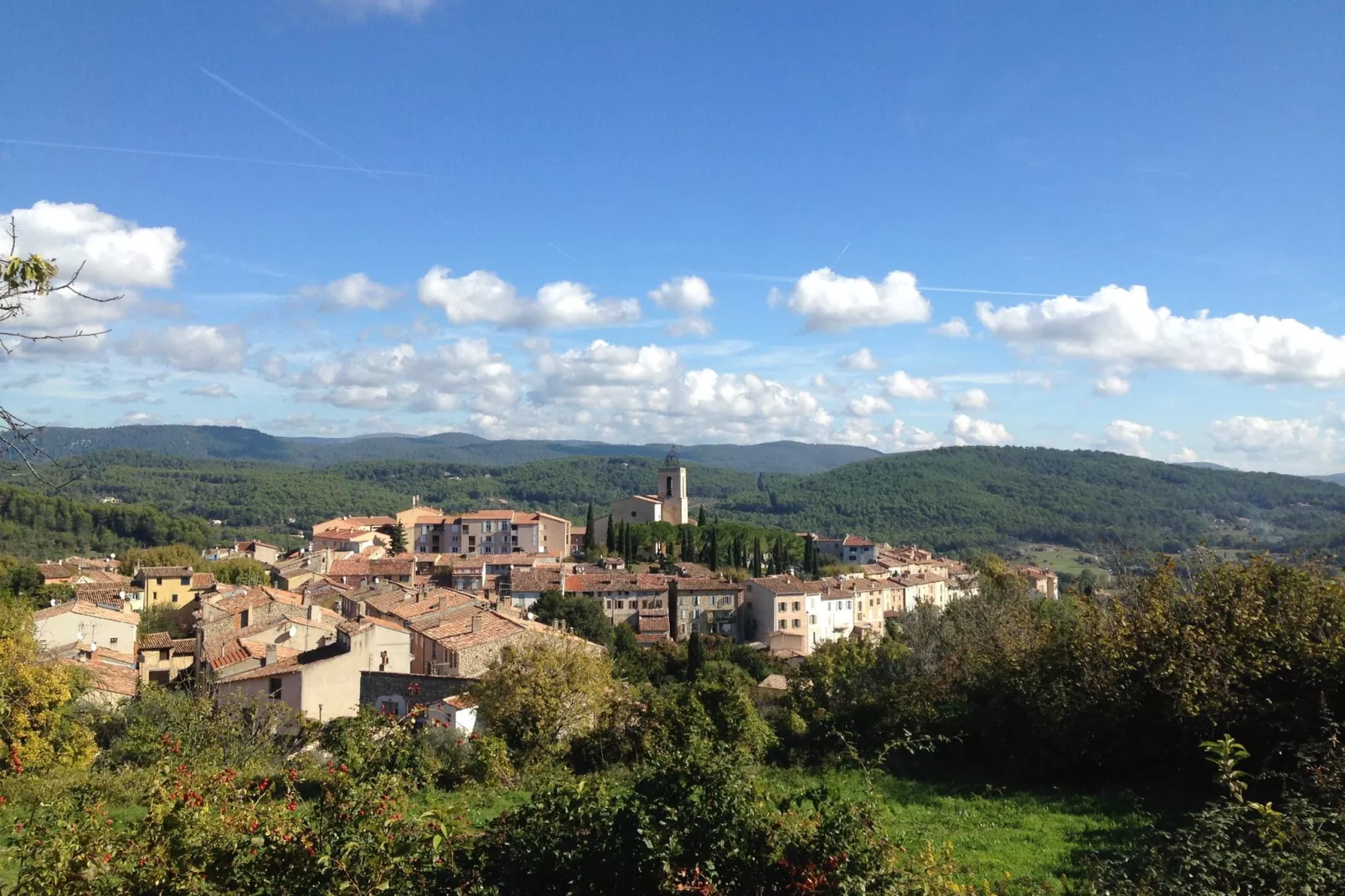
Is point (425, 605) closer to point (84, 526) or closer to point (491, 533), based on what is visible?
point (491, 533)

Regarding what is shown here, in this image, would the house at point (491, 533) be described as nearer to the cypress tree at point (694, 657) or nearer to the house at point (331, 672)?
the cypress tree at point (694, 657)

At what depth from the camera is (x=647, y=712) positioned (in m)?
14.8

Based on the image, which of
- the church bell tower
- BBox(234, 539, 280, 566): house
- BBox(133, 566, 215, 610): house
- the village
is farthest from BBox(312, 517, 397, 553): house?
the church bell tower

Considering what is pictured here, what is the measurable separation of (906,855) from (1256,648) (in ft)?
25.6

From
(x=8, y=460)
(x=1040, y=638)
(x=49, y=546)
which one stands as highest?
(x=8, y=460)

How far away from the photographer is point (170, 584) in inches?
1987

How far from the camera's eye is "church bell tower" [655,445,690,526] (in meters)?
88.2

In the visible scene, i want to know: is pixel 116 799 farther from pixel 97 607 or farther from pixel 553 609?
pixel 553 609

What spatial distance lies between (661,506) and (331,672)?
208 feet

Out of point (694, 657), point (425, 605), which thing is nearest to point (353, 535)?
point (694, 657)

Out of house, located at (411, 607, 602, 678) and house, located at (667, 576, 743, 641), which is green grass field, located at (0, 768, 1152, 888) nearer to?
house, located at (411, 607, 602, 678)

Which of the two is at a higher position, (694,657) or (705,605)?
(705,605)

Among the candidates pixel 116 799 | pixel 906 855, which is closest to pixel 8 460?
pixel 906 855

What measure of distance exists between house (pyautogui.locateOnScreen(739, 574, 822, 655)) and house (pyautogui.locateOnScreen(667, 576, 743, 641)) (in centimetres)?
93
